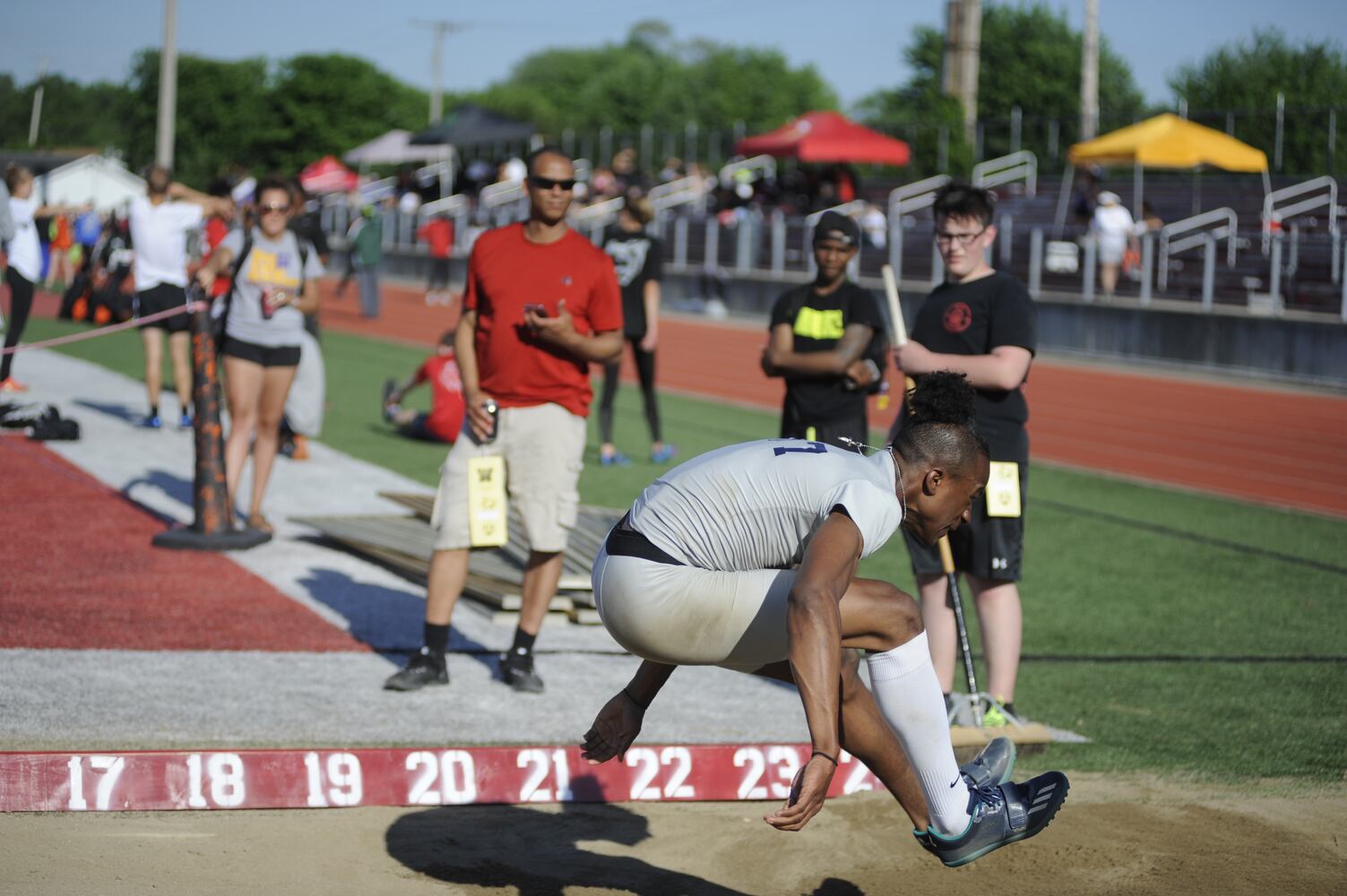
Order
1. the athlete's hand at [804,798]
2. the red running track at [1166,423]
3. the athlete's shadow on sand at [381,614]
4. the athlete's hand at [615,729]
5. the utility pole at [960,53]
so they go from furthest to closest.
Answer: the utility pole at [960,53] < the red running track at [1166,423] < the athlete's shadow on sand at [381,614] < the athlete's hand at [615,729] < the athlete's hand at [804,798]

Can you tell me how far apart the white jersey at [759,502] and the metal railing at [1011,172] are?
30.6 metres

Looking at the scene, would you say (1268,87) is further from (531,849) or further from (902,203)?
(531,849)

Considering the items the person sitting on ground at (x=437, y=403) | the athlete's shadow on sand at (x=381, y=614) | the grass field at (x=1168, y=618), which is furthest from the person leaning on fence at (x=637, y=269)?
the athlete's shadow on sand at (x=381, y=614)

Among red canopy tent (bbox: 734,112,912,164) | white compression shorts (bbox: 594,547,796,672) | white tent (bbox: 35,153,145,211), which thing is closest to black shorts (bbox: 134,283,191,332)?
white compression shorts (bbox: 594,547,796,672)

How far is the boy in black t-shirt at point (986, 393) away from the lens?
6.08 meters

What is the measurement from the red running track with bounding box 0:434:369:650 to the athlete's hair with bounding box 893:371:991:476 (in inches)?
153

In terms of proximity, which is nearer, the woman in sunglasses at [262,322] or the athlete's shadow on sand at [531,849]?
the athlete's shadow on sand at [531,849]

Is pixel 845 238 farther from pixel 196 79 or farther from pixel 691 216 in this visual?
pixel 196 79

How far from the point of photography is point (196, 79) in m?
106

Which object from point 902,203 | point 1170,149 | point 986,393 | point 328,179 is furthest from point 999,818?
point 328,179

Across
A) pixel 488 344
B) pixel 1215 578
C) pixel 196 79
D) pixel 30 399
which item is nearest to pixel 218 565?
pixel 488 344

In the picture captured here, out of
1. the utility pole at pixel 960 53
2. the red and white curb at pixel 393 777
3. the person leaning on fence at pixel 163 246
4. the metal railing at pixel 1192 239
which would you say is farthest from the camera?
the utility pole at pixel 960 53

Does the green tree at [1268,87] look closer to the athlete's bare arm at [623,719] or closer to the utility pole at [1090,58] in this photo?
the utility pole at [1090,58]

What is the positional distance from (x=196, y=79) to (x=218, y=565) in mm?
104731
